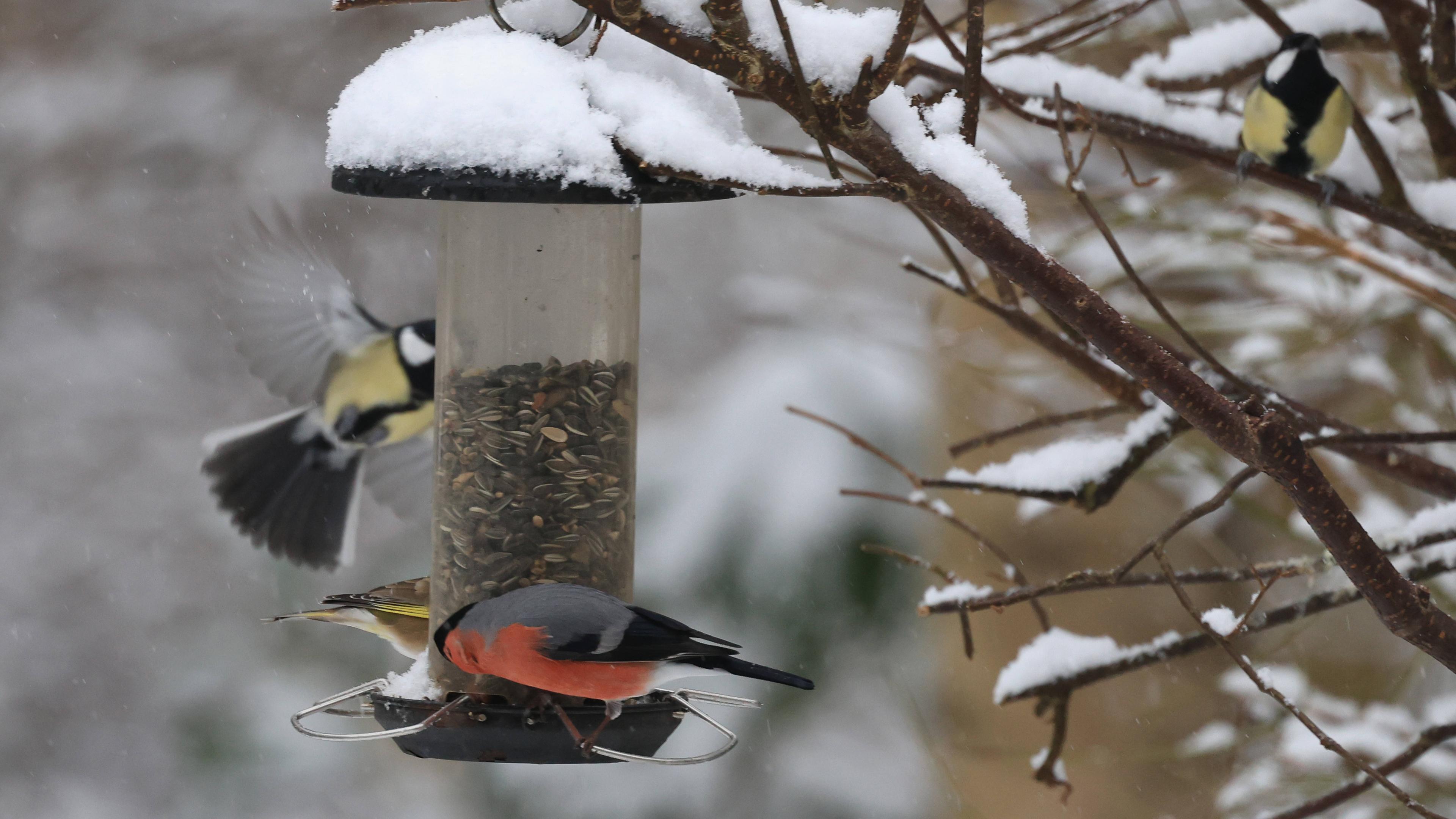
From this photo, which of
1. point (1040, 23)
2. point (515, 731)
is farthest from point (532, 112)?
point (1040, 23)

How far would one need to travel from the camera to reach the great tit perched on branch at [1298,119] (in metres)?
2.71

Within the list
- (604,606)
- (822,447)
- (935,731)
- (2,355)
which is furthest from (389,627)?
(2,355)

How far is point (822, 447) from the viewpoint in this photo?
5508 mm

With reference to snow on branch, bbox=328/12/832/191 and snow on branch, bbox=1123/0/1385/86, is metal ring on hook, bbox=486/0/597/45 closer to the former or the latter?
snow on branch, bbox=328/12/832/191

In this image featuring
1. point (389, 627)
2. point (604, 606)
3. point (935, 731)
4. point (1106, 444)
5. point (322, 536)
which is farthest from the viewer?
point (935, 731)

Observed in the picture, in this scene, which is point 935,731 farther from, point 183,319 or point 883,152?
point 183,319

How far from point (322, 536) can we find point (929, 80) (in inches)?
71.8

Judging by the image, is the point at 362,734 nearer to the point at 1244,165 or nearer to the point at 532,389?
the point at 532,389

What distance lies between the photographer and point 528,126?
170 centimetres

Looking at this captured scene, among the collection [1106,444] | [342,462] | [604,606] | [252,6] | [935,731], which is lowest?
[935,731]

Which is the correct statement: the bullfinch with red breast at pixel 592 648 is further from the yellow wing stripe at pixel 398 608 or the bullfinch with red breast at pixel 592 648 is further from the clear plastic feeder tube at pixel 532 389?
the yellow wing stripe at pixel 398 608

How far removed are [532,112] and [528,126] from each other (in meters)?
Result: 0.02

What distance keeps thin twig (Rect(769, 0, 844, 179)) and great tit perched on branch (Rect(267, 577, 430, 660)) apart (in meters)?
1.36

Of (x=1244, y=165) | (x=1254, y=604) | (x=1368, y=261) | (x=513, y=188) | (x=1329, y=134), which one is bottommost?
(x=1254, y=604)
